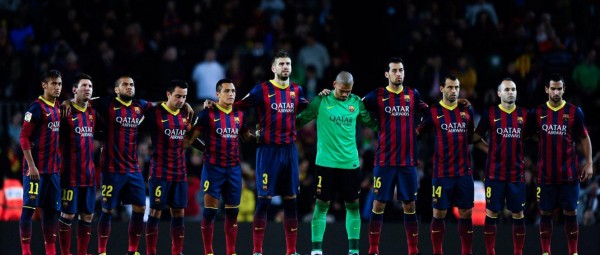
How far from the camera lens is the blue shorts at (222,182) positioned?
13.9 meters

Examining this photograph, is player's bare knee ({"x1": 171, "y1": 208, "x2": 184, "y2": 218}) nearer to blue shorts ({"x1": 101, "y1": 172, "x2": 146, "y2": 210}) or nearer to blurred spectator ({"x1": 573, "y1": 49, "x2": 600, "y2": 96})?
blue shorts ({"x1": 101, "y1": 172, "x2": 146, "y2": 210})

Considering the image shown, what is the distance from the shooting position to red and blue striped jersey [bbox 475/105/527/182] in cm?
1420

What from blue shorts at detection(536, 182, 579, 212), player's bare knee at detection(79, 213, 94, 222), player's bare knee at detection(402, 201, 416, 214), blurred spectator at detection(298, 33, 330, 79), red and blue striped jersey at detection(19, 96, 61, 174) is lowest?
player's bare knee at detection(79, 213, 94, 222)

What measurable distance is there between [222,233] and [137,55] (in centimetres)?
514

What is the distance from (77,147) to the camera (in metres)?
13.8

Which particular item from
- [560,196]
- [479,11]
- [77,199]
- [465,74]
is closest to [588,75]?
[465,74]

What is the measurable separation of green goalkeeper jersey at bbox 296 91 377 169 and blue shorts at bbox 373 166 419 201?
37 centimetres

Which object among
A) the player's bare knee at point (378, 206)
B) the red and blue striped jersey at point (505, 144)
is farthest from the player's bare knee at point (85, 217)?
the red and blue striped jersey at point (505, 144)

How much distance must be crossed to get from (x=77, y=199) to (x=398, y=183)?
3.83m

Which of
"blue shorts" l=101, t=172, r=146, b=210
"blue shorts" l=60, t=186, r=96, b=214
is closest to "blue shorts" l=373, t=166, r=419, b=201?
"blue shorts" l=101, t=172, r=146, b=210

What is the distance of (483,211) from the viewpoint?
1894 centimetres

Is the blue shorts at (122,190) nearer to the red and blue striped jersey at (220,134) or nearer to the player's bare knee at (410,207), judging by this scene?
the red and blue striped jersey at (220,134)

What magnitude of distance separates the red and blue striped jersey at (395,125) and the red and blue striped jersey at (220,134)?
1.66m

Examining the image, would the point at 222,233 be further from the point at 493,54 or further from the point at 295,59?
the point at 493,54
